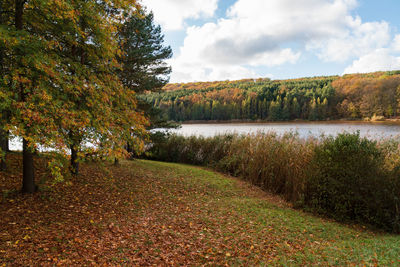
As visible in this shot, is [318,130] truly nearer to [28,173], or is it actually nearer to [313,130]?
[313,130]

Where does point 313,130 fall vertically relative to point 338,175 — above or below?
above

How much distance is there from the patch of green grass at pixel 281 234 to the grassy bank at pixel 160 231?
19 millimetres

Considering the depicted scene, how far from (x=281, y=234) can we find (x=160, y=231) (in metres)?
2.77

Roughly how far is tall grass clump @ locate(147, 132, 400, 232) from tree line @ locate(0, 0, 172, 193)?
11.0 ft

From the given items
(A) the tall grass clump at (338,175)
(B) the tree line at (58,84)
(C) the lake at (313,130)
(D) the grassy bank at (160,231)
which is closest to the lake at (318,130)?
(C) the lake at (313,130)

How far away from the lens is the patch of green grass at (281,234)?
4410 millimetres

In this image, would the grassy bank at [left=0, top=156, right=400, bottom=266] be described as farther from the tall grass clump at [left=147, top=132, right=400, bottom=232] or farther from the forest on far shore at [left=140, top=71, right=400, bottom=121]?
the forest on far shore at [left=140, top=71, right=400, bottom=121]

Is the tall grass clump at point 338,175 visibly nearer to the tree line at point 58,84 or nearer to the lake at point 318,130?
the lake at point 318,130

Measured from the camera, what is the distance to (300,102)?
53.5m

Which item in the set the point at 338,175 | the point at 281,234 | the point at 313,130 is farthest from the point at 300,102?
the point at 281,234

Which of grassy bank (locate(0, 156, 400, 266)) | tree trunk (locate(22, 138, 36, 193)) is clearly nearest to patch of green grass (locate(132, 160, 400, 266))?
grassy bank (locate(0, 156, 400, 266))

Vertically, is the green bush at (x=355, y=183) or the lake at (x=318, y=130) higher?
the lake at (x=318, y=130)

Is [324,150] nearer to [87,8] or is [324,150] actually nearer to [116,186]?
[116,186]

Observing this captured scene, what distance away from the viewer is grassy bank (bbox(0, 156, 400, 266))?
411 centimetres
